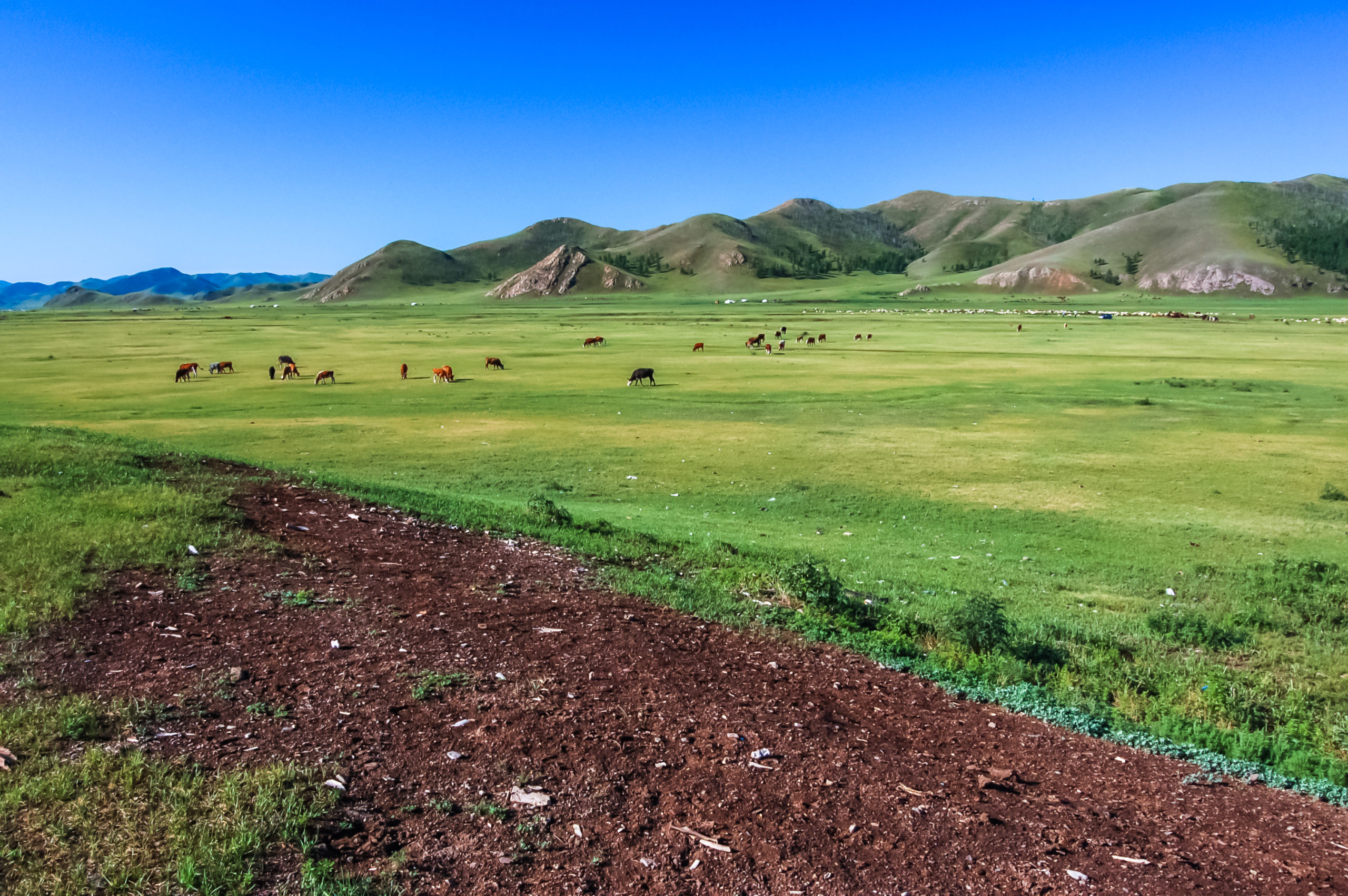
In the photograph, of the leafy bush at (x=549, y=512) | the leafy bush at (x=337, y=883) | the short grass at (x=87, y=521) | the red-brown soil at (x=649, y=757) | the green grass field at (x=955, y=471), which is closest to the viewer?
the leafy bush at (x=337, y=883)

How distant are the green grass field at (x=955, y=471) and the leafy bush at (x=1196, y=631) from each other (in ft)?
0.15

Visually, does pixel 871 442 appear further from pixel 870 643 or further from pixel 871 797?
pixel 871 797

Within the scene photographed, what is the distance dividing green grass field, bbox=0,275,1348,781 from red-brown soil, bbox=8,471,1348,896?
1.61 metres

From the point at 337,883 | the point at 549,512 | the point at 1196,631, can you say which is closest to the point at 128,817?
the point at 337,883

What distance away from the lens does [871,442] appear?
84.3 ft

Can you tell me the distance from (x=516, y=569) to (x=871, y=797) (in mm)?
6657

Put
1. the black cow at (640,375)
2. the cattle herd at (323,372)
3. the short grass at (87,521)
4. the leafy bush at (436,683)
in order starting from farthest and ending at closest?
the cattle herd at (323,372), the black cow at (640,375), the short grass at (87,521), the leafy bush at (436,683)

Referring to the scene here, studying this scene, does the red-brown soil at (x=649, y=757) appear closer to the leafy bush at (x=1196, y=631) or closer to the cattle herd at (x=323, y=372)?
the leafy bush at (x=1196, y=631)

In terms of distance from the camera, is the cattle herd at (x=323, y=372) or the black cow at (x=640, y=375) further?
the cattle herd at (x=323, y=372)

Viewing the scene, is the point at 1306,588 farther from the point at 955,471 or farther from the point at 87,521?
the point at 87,521

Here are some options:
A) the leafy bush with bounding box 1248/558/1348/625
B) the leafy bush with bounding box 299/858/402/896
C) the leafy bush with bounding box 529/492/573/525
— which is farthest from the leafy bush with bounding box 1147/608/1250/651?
the leafy bush with bounding box 299/858/402/896

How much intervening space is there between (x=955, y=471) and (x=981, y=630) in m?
13.2

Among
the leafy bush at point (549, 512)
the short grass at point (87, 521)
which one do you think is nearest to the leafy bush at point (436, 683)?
the short grass at point (87, 521)

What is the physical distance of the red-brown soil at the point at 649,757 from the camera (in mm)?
4965
